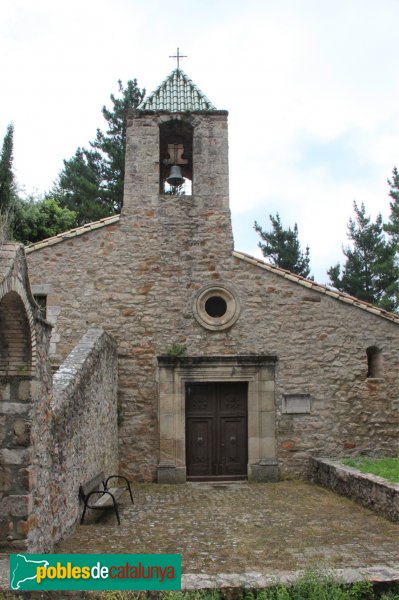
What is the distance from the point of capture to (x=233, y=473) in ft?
33.8

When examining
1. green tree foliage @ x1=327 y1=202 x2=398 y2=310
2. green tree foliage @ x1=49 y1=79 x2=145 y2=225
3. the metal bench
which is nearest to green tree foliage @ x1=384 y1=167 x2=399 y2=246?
green tree foliage @ x1=327 y1=202 x2=398 y2=310

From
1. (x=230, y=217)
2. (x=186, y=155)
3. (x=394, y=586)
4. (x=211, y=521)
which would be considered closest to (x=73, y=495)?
(x=211, y=521)

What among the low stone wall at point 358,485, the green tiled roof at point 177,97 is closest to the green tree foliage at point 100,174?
the green tiled roof at point 177,97

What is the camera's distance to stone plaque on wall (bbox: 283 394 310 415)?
10211 millimetres

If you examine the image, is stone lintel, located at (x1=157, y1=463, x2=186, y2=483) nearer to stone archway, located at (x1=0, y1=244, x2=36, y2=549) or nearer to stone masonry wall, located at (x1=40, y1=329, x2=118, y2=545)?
stone masonry wall, located at (x1=40, y1=329, x2=118, y2=545)

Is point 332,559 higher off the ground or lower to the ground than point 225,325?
lower

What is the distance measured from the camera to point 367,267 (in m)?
27.2

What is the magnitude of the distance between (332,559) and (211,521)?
6.75ft

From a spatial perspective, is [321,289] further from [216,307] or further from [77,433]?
[77,433]

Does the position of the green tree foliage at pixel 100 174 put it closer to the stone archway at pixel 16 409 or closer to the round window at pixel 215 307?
the round window at pixel 215 307

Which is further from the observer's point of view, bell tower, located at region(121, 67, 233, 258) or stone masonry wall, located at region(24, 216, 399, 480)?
bell tower, located at region(121, 67, 233, 258)

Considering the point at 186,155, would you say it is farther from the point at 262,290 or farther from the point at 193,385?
the point at 193,385

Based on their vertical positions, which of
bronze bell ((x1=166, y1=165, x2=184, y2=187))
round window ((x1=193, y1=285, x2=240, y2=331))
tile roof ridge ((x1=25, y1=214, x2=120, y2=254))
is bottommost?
round window ((x1=193, y1=285, x2=240, y2=331))

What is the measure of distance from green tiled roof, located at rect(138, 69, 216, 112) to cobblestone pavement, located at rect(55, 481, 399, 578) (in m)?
7.38
